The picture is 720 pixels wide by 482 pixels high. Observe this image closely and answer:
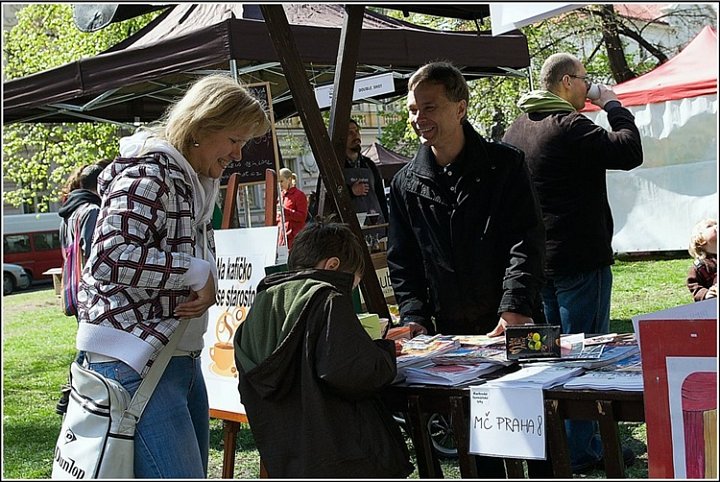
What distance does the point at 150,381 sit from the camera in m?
2.27

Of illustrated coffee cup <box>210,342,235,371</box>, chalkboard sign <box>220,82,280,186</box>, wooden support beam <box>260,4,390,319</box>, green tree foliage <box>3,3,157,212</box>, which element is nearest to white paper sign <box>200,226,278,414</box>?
illustrated coffee cup <box>210,342,235,371</box>

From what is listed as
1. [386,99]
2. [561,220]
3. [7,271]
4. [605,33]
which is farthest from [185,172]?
[7,271]

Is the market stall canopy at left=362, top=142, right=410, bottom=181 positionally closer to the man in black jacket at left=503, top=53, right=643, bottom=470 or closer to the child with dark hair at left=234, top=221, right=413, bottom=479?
the man in black jacket at left=503, top=53, right=643, bottom=470

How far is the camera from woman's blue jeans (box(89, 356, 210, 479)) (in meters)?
2.25

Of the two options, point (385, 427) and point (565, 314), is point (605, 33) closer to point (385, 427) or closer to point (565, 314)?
point (565, 314)

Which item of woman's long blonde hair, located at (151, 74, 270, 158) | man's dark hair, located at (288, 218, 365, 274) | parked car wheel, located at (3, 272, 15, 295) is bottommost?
parked car wheel, located at (3, 272, 15, 295)

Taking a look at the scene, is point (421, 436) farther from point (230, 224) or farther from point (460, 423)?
point (230, 224)

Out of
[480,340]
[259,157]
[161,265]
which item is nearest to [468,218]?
[480,340]

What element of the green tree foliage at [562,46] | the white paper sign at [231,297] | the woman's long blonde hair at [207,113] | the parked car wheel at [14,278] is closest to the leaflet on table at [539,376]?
the woman's long blonde hair at [207,113]

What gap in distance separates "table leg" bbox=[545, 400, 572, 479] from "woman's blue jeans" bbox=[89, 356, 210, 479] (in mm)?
911

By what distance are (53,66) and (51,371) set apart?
8.87 m

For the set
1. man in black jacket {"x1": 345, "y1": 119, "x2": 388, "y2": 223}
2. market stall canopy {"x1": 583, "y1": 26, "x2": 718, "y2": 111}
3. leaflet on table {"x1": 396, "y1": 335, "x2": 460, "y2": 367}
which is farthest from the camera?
market stall canopy {"x1": 583, "y1": 26, "x2": 718, "y2": 111}

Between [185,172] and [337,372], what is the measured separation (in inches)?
25.6

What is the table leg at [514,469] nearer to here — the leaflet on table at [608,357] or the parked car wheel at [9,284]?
the leaflet on table at [608,357]
